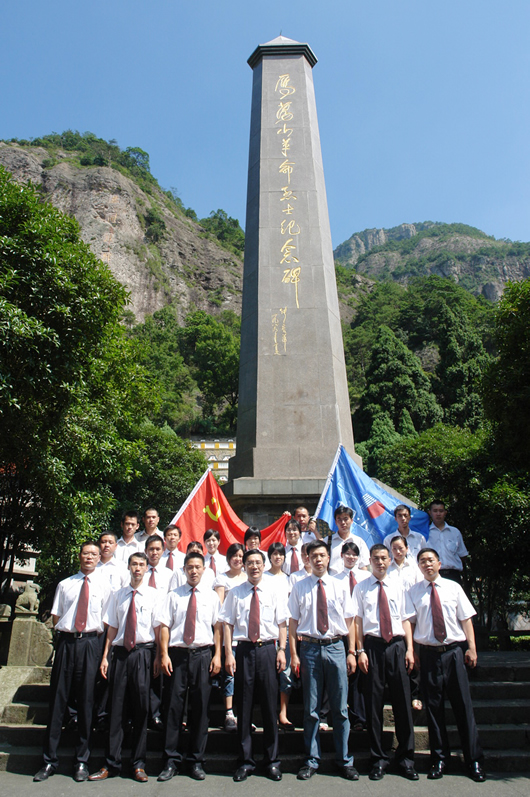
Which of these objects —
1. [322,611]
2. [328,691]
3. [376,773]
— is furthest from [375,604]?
[376,773]

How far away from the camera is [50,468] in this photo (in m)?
7.58

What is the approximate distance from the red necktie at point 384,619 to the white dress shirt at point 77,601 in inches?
75.4

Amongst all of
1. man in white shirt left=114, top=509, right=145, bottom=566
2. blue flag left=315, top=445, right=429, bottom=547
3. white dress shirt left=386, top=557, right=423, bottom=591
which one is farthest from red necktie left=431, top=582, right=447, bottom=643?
man in white shirt left=114, top=509, right=145, bottom=566

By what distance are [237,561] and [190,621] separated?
0.74 m

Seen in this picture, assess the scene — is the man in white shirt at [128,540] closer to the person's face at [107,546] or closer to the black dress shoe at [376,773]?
the person's face at [107,546]

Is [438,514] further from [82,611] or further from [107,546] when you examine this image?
[82,611]

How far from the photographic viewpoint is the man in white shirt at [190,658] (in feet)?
11.8

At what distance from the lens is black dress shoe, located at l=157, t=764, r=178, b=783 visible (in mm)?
3436

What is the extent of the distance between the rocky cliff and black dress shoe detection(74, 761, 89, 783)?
5323 centimetres

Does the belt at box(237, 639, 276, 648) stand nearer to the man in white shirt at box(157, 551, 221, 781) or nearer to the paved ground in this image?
→ the man in white shirt at box(157, 551, 221, 781)

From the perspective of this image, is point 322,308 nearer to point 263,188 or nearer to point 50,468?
point 263,188

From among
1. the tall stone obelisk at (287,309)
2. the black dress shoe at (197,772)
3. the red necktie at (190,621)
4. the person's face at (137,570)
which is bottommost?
the black dress shoe at (197,772)

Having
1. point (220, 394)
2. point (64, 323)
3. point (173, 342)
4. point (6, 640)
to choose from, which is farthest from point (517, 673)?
point (173, 342)

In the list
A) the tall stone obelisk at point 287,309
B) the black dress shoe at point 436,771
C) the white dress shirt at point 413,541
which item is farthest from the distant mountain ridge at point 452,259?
the black dress shoe at point 436,771
